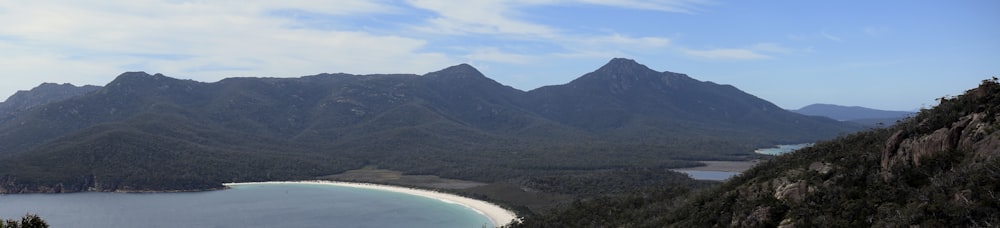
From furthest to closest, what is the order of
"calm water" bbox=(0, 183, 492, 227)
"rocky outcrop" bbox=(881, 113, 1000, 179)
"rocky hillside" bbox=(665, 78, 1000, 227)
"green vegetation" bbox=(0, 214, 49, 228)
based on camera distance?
1. "calm water" bbox=(0, 183, 492, 227)
2. "green vegetation" bbox=(0, 214, 49, 228)
3. "rocky outcrop" bbox=(881, 113, 1000, 179)
4. "rocky hillside" bbox=(665, 78, 1000, 227)

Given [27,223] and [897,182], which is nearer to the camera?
[897,182]

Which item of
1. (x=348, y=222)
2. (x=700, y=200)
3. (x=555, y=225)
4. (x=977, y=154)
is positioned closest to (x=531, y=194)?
(x=348, y=222)

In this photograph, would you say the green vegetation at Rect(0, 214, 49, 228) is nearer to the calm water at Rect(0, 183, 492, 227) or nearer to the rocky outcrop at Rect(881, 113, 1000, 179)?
the rocky outcrop at Rect(881, 113, 1000, 179)

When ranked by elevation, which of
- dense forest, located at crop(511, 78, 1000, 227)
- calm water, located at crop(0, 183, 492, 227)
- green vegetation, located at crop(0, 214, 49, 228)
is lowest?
calm water, located at crop(0, 183, 492, 227)

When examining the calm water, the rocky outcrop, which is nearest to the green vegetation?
the rocky outcrop

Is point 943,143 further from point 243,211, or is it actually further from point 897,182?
point 243,211

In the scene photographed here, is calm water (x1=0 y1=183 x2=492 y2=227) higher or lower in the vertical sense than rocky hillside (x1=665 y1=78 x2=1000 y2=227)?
lower

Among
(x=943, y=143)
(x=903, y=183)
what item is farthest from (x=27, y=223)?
(x=943, y=143)

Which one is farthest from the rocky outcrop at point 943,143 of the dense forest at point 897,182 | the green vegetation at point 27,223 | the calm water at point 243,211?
the calm water at point 243,211
